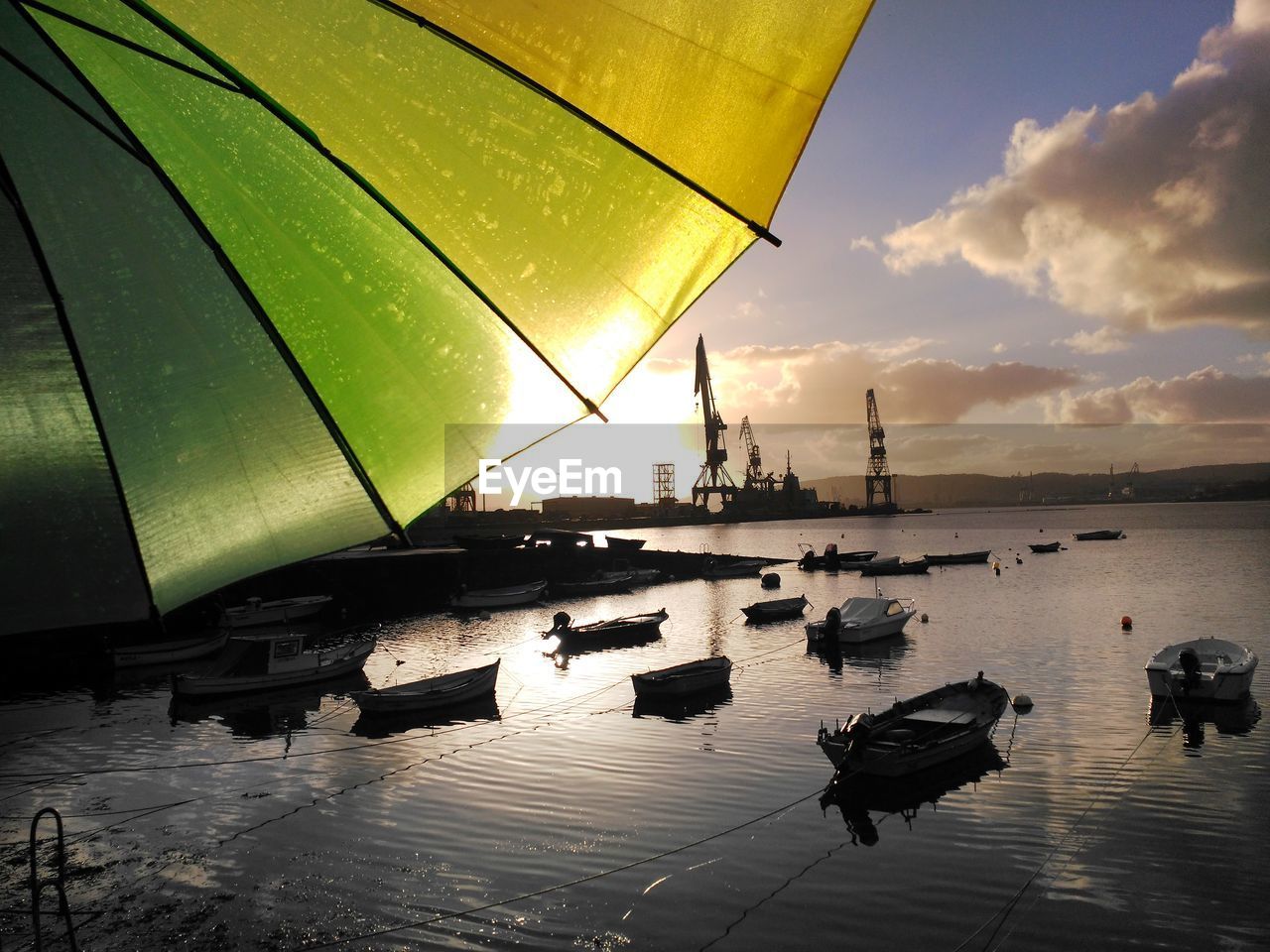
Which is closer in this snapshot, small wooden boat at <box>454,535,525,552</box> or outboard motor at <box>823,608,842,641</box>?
outboard motor at <box>823,608,842,641</box>

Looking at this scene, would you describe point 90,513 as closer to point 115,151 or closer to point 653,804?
point 115,151

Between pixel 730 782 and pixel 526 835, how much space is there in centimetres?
455

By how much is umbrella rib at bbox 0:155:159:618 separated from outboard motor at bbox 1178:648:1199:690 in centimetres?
2460

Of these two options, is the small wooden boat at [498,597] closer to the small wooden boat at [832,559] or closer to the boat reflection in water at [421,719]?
the boat reflection in water at [421,719]

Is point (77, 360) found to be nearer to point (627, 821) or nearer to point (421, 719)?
point (627, 821)

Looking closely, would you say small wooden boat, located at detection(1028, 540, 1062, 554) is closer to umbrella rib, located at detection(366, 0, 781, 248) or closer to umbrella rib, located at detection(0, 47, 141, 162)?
umbrella rib, located at detection(366, 0, 781, 248)

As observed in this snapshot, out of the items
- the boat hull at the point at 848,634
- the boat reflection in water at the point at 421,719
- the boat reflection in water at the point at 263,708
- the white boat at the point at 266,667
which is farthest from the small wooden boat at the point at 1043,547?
the boat reflection in water at the point at 263,708

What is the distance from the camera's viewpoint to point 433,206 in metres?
2.99

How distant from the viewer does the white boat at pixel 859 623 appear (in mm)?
31984

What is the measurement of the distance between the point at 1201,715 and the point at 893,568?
4836 centimetres

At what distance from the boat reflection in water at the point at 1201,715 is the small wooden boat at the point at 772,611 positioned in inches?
818

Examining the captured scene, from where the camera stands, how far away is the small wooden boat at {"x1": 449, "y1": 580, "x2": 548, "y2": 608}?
1857 inches

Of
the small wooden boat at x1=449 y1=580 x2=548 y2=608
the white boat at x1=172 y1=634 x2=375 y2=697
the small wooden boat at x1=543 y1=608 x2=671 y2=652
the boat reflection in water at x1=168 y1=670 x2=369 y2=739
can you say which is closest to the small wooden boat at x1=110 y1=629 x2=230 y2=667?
the white boat at x1=172 y1=634 x2=375 y2=697

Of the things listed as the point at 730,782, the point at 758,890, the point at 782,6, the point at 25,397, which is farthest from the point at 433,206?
the point at 730,782
